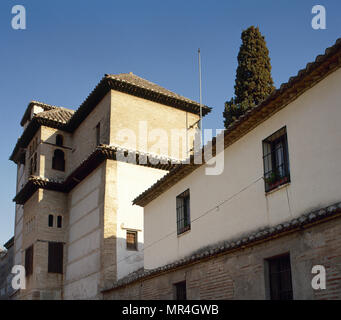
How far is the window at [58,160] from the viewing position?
78.3 ft

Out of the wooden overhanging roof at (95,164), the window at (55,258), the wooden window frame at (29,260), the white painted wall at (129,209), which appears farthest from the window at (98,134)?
the wooden window frame at (29,260)

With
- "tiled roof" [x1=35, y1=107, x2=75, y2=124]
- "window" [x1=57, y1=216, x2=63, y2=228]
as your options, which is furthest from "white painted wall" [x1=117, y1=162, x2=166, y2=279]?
"tiled roof" [x1=35, y1=107, x2=75, y2=124]

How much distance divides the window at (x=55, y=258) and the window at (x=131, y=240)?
4129 mm

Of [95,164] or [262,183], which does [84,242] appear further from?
[262,183]

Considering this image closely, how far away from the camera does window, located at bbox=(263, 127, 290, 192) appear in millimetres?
9968

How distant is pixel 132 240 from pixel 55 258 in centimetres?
431

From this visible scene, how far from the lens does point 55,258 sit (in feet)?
71.5

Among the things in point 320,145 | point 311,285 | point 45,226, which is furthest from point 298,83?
point 45,226

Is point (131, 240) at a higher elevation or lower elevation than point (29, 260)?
higher

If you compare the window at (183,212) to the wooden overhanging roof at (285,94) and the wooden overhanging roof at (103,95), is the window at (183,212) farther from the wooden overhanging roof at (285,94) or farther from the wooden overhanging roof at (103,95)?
the wooden overhanging roof at (103,95)

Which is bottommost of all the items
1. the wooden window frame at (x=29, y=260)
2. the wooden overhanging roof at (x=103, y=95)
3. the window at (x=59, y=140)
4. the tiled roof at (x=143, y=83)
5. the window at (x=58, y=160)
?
the wooden window frame at (x=29, y=260)

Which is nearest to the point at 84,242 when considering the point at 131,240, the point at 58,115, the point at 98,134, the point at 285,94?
the point at 131,240
